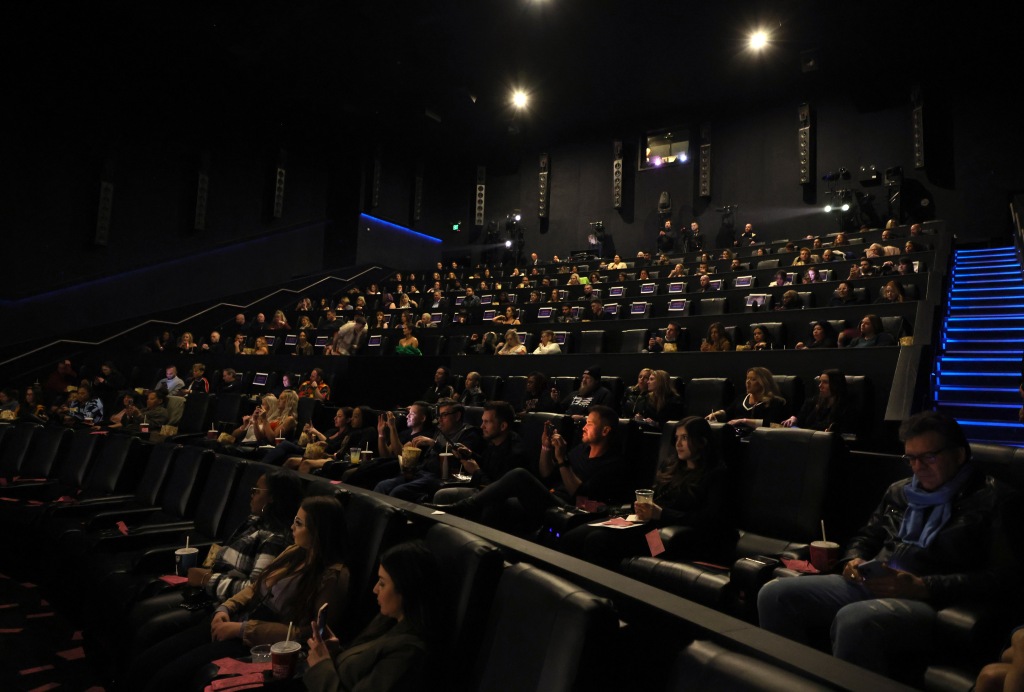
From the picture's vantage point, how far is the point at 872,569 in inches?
67.2

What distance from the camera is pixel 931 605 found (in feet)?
5.34

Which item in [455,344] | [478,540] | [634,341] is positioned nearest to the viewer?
[478,540]

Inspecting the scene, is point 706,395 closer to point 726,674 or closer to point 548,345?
point 548,345

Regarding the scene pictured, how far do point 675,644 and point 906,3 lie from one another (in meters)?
11.0

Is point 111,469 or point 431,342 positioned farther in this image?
point 431,342

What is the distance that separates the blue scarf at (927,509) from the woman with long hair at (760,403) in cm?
195

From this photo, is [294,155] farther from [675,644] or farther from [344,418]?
[675,644]

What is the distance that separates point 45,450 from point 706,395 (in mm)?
4993

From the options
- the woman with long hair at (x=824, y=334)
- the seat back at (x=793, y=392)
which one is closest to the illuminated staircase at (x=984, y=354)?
the woman with long hair at (x=824, y=334)

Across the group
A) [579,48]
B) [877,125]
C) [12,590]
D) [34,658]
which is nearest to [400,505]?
[34,658]

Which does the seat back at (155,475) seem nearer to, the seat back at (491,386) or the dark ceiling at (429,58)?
the seat back at (491,386)

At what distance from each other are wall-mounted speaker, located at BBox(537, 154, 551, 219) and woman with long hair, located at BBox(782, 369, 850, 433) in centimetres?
1218

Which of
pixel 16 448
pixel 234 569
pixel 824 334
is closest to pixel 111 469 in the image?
pixel 16 448

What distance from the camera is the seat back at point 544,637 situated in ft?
→ 3.43
